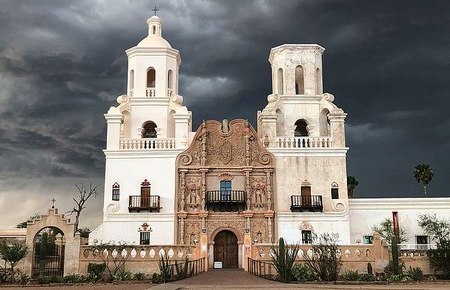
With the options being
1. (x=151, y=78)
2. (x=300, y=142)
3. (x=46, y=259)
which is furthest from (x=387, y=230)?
(x=46, y=259)

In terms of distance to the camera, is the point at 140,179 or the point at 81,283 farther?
the point at 140,179

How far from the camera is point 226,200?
36.6 meters

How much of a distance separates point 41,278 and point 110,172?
39.9 feet

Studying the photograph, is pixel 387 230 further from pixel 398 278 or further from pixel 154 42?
pixel 154 42

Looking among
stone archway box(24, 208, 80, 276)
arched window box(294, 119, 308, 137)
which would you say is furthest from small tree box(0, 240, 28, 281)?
arched window box(294, 119, 308, 137)

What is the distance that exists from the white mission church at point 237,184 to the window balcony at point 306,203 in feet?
0.24

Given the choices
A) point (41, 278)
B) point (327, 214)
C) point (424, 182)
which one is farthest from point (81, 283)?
point (424, 182)

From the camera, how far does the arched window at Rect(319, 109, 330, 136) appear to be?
130 feet

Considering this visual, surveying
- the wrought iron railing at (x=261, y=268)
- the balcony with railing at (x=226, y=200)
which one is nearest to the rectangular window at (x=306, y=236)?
the balcony with railing at (x=226, y=200)

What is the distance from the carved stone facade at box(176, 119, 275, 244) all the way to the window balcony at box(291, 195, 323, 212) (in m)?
1.53

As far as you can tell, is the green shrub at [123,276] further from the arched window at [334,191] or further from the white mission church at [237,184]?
the arched window at [334,191]

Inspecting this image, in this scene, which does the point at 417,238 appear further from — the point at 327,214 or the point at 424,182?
the point at 424,182

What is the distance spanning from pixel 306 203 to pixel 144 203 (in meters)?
11.0

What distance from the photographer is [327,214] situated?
36.4 m
